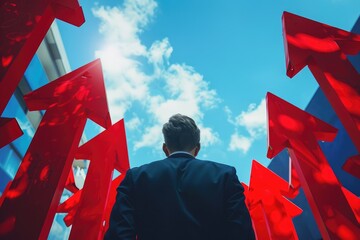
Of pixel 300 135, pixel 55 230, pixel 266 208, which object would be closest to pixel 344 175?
pixel 266 208

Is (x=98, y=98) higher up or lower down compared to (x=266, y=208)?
higher up

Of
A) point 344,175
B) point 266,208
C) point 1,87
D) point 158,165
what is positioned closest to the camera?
point 158,165

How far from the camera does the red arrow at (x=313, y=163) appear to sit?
8.92ft

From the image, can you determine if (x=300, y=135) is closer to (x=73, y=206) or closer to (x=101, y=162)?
(x=101, y=162)

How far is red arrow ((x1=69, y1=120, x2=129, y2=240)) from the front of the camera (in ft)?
10.9

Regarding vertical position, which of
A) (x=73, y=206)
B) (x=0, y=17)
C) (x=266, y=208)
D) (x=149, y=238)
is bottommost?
(x=149, y=238)

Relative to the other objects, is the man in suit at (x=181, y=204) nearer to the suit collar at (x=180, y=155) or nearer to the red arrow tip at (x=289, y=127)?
the suit collar at (x=180, y=155)

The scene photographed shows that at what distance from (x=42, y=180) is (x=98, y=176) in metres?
1.38

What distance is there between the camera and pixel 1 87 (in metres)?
1.91

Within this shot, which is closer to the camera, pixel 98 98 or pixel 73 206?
pixel 98 98

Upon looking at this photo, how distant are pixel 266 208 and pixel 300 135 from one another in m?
2.27

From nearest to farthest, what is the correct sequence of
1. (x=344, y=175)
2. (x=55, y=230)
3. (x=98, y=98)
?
(x=98, y=98) → (x=344, y=175) → (x=55, y=230)

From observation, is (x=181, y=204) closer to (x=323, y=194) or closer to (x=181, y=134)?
(x=181, y=134)

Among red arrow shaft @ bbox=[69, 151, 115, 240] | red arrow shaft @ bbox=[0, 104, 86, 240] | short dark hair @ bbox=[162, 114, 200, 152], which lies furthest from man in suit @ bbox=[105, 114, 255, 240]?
red arrow shaft @ bbox=[69, 151, 115, 240]
